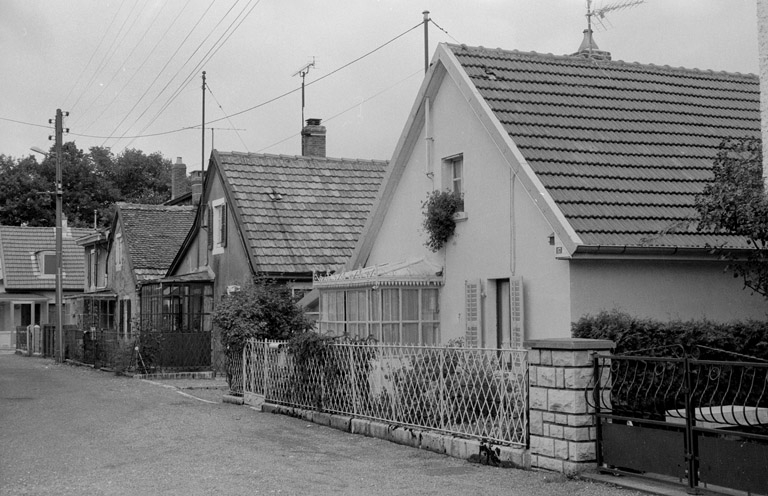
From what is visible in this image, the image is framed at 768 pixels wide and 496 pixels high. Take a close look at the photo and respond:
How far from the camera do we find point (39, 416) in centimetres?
1736

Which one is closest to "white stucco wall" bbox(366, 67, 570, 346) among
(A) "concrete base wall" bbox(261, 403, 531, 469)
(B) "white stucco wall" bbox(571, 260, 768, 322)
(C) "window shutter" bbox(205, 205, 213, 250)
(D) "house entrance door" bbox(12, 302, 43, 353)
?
(B) "white stucco wall" bbox(571, 260, 768, 322)

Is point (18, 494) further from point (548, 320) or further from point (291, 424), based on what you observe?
point (548, 320)

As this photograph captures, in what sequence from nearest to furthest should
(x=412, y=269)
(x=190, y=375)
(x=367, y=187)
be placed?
(x=412, y=269), (x=190, y=375), (x=367, y=187)

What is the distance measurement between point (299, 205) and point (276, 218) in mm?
1270

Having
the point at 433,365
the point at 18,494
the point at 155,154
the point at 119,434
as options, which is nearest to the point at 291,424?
the point at 119,434

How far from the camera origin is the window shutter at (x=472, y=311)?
1791 cm

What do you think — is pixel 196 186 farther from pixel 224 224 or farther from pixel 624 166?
pixel 624 166

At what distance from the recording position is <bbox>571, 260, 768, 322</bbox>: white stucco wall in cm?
1555

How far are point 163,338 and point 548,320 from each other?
16067mm

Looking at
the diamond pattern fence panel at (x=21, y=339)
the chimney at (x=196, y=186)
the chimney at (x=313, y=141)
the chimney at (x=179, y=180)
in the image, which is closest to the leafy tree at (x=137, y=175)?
the chimney at (x=179, y=180)

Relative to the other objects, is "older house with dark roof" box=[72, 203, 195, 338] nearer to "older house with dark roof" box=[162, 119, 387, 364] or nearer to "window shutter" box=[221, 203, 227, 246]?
"older house with dark roof" box=[162, 119, 387, 364]

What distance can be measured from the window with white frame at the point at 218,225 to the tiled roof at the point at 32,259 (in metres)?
28.1

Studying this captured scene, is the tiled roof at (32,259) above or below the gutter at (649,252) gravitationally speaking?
above

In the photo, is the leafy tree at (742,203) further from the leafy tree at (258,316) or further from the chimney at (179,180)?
the chimney at (179,180)
